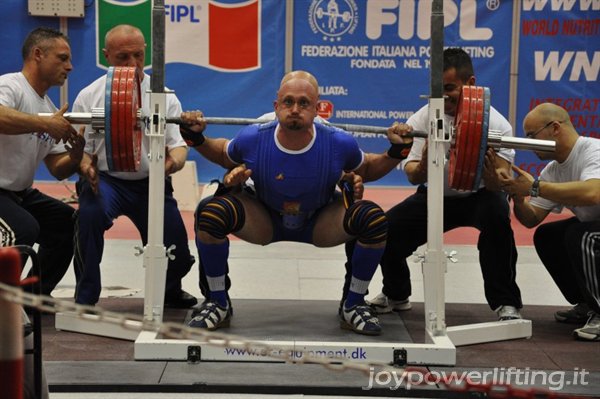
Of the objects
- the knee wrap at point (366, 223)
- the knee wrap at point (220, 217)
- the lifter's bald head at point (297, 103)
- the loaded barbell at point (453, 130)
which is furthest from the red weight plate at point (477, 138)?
the knee wrap at point (220, 217)

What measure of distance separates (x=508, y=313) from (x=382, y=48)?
16.9 ft

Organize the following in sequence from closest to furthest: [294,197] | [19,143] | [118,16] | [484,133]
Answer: [484,133], [294,197], [19,143], [118,16]

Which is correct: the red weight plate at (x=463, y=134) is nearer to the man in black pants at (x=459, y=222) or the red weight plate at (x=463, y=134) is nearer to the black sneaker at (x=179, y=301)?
the man in black pants at (x=459, y=222)

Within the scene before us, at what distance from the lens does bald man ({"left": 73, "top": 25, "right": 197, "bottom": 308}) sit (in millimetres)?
4289

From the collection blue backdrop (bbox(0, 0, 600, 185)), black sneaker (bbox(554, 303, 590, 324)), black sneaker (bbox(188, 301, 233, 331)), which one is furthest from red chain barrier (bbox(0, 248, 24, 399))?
blue backdrop (bbox(0, 0, 600, 185))

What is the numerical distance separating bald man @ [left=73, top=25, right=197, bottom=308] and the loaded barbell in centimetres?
36

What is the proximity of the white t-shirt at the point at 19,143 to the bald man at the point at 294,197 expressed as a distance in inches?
34.0

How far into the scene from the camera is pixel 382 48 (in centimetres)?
909

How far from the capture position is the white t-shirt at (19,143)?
4293mm

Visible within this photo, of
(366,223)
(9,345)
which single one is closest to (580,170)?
(366,223)

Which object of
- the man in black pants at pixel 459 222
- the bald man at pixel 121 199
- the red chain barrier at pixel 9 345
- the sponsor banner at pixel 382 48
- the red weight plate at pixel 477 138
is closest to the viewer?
the red chain barrier at pixel 9 345

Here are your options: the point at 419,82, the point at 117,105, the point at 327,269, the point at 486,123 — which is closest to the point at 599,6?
the point at 419,82

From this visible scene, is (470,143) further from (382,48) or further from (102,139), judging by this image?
(382,48)

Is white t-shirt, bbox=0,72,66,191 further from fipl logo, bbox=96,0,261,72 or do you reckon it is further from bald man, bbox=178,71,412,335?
fipl logo, bbox=96,0,261,72
